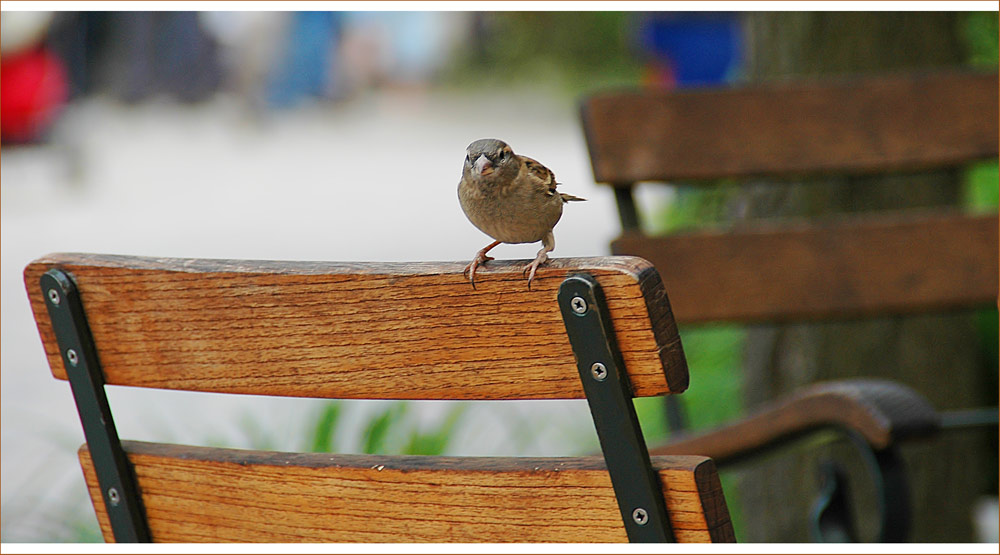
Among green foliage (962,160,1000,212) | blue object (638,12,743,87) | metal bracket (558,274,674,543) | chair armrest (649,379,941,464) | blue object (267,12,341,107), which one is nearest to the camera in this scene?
metal bracket (558,274,674,543)

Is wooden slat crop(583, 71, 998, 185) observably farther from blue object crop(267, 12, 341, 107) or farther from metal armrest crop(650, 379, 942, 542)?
blue object crop(267, 12, 341, 107)

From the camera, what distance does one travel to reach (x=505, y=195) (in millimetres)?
1333

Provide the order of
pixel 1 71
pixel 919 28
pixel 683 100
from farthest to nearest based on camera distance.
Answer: pixel 1 71, pixel 919 28, pixel 683 100

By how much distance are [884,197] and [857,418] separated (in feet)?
4.26

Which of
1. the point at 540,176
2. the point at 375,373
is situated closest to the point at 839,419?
the point at 540,176

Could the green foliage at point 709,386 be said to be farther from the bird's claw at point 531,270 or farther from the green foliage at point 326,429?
the bird's claw at point 531,270

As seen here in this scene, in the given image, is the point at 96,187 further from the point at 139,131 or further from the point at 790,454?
the point at 790,454

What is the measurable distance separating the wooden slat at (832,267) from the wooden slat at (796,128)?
13 centimetres

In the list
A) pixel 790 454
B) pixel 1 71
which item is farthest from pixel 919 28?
pixel 1 71

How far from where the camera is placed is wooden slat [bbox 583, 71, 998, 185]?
2.26m

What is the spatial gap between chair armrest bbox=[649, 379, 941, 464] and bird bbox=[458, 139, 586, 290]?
0.51 m

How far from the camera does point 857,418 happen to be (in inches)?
61.3

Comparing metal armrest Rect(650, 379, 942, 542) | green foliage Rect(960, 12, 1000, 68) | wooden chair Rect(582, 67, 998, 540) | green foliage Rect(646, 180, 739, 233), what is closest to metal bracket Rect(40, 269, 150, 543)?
metal armrest Rect(650, 379, 942, 542)

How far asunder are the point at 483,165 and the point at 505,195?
0.16 ft
